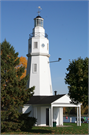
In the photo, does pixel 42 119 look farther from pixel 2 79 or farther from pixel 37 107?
pixel 2 79

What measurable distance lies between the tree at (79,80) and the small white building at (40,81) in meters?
11.9

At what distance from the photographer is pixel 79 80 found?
15.7 metres

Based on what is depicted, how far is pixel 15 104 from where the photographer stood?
67.3 ft

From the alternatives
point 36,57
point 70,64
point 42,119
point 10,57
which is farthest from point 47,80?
point 70,64

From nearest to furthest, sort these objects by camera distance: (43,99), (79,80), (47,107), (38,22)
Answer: (79,80) → (47,107) → (43,99) → (38,22)

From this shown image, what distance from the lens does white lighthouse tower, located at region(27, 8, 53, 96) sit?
30.4 m

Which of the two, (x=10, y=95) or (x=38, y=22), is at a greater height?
(x=38, y=22)

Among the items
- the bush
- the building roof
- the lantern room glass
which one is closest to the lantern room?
the lantern room glass

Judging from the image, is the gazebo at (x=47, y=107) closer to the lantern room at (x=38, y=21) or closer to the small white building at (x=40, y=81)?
the small white building at (x=40, y=81)

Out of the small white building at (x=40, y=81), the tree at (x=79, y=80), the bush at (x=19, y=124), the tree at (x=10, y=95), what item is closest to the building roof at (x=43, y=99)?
the small white building at (x=40, y=81)

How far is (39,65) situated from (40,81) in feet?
7.64

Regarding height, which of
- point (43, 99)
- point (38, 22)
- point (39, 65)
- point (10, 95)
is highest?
point (38, 22)

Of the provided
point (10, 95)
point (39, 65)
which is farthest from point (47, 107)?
point (10, 95)

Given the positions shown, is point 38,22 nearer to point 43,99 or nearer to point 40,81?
point 40,81
